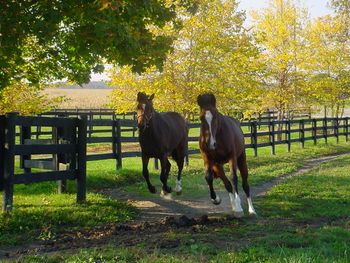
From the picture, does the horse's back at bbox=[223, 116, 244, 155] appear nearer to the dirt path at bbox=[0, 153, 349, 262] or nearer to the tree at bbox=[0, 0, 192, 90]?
the dirt path at bbox=[0, 153, 349, 262]

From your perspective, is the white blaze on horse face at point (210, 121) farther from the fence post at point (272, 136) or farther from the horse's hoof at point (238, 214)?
the fence post at point (272, 136)

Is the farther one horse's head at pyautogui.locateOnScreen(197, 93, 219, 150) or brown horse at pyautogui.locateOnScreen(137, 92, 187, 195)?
brown horse at pyautogui.locateOnScreen(137, 92, 187, 195)

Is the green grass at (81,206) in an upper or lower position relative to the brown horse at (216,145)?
lower

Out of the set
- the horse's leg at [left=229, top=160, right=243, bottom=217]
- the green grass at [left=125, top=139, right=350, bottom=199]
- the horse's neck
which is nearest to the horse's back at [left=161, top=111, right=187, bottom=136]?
the horse's neck

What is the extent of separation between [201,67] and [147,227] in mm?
12890

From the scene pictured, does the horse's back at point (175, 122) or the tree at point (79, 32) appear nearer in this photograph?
the tree at point (79, 32)

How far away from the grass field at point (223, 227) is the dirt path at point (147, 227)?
288 mm

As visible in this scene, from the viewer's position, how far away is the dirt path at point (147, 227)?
612cm

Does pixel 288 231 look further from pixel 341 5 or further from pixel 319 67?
pixel 341 5

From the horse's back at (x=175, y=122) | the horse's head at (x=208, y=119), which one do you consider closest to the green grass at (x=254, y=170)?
the horse's back at (x=175, y=122)

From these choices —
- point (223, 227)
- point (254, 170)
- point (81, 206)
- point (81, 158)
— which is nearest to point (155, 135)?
point (81, 158)

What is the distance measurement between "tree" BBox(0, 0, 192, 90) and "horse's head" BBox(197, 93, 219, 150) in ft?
4.33

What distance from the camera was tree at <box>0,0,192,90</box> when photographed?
23.9 ft

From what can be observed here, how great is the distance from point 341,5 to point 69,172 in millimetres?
41119
